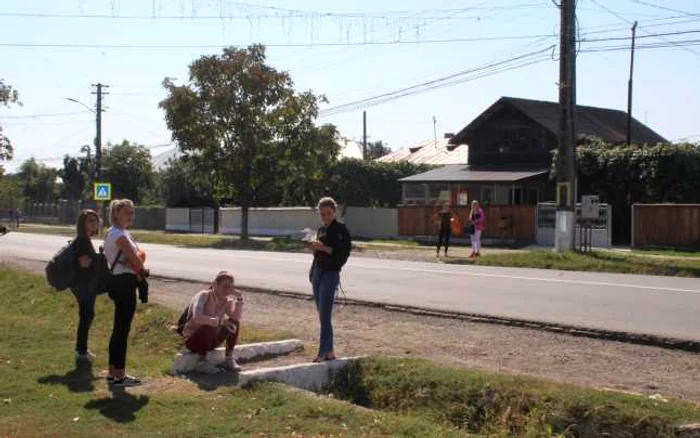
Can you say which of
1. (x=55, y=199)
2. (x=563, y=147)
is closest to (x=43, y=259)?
(x=563, y=147)

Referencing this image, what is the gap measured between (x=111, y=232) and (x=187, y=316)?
3.86 ft

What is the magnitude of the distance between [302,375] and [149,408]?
163 centimetres

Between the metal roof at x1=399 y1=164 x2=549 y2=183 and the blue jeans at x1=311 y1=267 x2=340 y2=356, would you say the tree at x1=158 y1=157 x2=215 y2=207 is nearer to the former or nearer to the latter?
the metal roof at x1=399 y1=164 x2=549 y2=183

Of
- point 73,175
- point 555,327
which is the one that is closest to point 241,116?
point 555,327

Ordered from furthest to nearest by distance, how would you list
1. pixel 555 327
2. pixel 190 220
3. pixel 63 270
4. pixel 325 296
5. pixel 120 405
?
pixel 190 220, pixel 555 327, pixel 63 270, pixel 325 296, pixel 120 405

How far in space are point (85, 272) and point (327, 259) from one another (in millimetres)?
2495

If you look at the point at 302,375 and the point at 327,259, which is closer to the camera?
the point at 302,375

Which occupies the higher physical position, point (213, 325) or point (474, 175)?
point (474, 175)

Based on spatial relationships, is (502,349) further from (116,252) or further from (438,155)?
(438,155)

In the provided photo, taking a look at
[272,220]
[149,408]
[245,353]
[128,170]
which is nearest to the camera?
[149,408]

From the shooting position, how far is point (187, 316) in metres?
7.98

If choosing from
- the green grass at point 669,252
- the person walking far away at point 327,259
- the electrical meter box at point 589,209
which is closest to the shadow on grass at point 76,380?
the person walking far away at point 327,259

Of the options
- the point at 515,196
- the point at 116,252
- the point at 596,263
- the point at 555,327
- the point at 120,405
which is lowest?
the point at 120,405

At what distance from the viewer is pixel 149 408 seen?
6.33 meters
